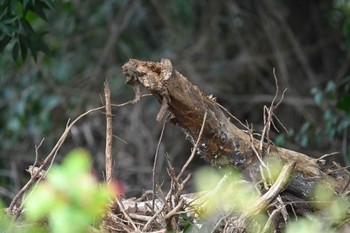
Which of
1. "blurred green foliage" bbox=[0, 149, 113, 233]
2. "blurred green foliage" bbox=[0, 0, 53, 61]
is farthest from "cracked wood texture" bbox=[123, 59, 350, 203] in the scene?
"blurred green foliage" bbox=[0, 149, 113, 233]

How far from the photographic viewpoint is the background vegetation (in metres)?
4.48

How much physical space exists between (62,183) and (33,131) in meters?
3.82

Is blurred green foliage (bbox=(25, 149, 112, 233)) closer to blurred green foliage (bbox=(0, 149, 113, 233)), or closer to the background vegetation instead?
blurred green foliage (bbox=(0, 149, 113, 233))

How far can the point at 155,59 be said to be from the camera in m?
4.82

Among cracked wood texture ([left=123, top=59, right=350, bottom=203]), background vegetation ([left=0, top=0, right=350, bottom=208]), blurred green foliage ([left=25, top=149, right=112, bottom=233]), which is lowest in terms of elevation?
background vegetation ([left=0, top=0, right=350, bottom=208])

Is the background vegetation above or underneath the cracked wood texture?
underneath

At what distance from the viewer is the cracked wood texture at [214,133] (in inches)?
68.8

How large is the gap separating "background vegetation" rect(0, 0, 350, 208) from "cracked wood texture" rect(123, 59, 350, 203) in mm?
2265

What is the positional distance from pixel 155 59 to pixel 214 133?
118 inches

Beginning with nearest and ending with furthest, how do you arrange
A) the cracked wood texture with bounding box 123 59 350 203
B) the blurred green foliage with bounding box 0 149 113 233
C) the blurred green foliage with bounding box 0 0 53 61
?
the blurred green foliage with bounding box 0 149 113 233, the cracked wood texture with bounding box 123 59 350 203, the blurred green foliage with bounding box 0 0 53 61

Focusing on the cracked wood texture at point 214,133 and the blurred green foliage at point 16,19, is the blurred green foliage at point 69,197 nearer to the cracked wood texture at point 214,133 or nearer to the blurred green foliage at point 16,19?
the cracked wood texture at point 214,133

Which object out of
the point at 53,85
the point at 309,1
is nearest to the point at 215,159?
the point at 53,85

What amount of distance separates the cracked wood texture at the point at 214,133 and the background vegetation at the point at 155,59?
7.43 feet

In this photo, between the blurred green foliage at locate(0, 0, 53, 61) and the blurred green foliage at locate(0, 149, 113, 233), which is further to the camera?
the blurred green foliage at locate(0, 0, 53, 61)
